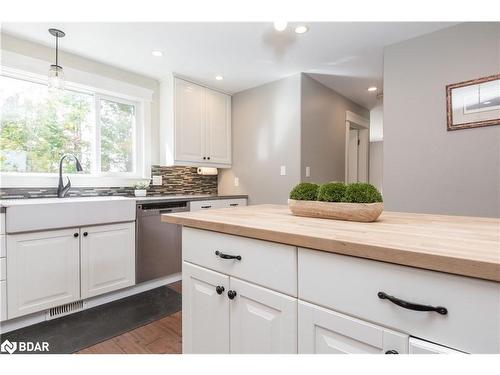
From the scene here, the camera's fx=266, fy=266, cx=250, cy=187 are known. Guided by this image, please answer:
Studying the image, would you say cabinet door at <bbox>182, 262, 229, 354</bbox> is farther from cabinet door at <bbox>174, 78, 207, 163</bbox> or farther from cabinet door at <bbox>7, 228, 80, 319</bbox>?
cabinet door at <bbox>174, 78, 207, 163</bbox>

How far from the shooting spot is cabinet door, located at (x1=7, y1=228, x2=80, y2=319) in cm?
180

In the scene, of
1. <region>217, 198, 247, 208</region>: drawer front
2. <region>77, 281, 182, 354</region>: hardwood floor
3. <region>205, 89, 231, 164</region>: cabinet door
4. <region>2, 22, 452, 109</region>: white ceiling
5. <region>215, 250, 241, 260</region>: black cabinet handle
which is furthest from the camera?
<region>205, 89, 231, 164</region>: cabinet door

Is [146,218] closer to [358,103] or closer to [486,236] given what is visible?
[486,236]

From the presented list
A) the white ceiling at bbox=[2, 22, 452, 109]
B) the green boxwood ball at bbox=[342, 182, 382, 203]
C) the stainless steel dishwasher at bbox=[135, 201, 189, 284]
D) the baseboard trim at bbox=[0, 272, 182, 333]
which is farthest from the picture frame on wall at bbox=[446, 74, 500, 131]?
the baseboard trim at bbox=[0, 272, 182, 333]

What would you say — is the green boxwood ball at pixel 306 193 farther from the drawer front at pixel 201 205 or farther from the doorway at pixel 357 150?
the doorway at pixel 357 150

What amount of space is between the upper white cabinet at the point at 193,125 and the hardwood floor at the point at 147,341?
5.75 ft

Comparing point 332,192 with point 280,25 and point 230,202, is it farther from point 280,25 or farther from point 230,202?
point 230,202

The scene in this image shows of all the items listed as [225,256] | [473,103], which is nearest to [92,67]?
[225,256]

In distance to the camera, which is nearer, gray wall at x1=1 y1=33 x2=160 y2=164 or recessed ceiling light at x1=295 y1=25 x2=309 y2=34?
recessed ceiling light at x1=295 y1=25 x2=309 y2=34

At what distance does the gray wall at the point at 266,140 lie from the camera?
311cm

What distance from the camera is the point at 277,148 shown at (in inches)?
128

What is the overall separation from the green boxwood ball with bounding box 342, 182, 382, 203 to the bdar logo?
7.20 ft

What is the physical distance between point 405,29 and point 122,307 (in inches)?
Answer: 129

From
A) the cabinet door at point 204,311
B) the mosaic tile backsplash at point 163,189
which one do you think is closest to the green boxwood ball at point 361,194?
the cabinet door at point 204,311
